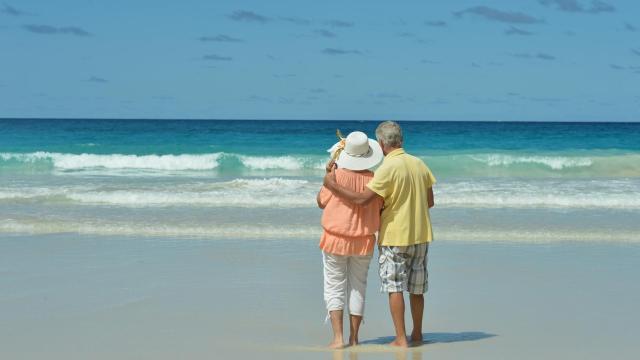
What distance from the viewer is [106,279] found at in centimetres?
793

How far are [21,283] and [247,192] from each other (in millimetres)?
9147

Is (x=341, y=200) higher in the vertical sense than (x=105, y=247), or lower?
higher

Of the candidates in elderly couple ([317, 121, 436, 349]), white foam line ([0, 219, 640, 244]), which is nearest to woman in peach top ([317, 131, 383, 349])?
elderly couple ([317, 121, 436, 349])

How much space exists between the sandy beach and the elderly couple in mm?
540

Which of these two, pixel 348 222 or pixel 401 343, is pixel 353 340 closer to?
pixel 401 343

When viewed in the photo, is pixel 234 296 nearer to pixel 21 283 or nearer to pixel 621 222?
pixel 21 283

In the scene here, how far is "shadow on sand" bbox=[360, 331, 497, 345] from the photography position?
5.88m

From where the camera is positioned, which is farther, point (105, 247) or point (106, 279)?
point (105, 247)

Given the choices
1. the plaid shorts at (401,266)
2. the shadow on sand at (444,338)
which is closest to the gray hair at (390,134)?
the plaid shorts at (401,266)

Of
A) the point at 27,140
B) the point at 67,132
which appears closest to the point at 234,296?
the point at 27,140

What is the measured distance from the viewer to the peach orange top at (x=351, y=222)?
5.47m

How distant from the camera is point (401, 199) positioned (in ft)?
17.9

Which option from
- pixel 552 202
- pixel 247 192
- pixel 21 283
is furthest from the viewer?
pixel 247 192

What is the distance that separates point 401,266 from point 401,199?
43cm
